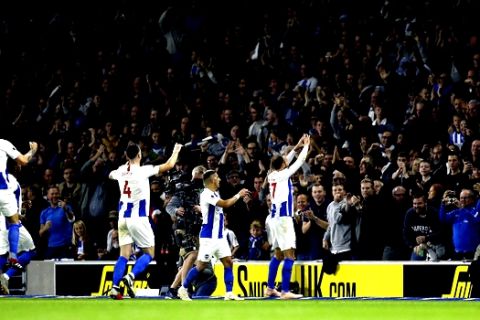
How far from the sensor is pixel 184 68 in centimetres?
2817

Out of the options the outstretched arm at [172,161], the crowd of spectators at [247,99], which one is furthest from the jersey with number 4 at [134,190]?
the crowd of spectators at [247,99]

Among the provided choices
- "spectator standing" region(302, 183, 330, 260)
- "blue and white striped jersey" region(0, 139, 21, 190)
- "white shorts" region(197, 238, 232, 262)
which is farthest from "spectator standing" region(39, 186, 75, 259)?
"white shorts" region(197, 238, 232, 262)

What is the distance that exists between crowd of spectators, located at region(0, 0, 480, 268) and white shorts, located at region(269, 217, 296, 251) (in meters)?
1.52

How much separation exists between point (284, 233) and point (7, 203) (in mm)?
4259

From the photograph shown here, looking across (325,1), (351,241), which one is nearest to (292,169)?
(351,241)

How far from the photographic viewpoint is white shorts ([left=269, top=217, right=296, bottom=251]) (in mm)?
18578

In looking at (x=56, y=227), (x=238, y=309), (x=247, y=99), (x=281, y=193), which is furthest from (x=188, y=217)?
(x=247, y=99)

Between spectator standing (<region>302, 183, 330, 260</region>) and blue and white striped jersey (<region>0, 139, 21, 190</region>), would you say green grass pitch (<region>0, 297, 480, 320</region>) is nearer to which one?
blue and white striped jersey (<region>0, 139, 21, 190</region>)

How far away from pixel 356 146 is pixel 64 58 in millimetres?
11135

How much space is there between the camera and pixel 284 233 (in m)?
18.6

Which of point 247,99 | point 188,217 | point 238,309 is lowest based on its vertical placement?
point 238,309

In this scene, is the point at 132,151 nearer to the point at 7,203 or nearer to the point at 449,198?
the point at 7,203

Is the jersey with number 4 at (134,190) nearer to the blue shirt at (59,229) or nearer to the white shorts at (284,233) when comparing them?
the white shorts at (284,233)

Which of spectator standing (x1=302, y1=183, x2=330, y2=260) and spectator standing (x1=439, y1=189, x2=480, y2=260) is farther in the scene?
spectator standing (x1=302, y1=183, x2=330, y2=260)
